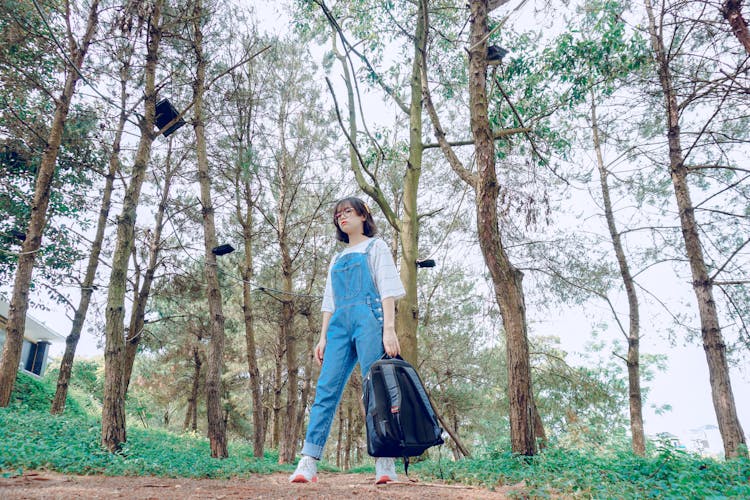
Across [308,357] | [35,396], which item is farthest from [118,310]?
[308,357]

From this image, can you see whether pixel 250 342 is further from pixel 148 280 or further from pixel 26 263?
pixel 26 263

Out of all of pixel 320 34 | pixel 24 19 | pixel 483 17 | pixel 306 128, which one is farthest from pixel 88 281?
pixel 483 17

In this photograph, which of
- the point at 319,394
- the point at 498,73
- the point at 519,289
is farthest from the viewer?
the point at 498,73

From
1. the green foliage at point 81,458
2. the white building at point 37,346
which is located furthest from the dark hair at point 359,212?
the white building at point 37,346

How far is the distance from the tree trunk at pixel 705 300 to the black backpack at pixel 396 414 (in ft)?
18.8

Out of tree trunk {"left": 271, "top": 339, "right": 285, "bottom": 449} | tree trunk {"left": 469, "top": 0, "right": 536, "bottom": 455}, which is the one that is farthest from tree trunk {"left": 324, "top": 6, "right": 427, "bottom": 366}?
tree trunk {"left": 271, "top": 339, "right": 285, "bottom": 449}

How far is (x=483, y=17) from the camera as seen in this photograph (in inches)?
223

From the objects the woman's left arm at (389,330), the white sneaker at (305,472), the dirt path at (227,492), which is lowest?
the dirt path at (227,492)

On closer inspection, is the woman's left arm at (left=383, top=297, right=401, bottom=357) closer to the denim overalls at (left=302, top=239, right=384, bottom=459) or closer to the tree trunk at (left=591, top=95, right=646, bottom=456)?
the denim overalls at (left=302, top=239, right=384, bottom=459)

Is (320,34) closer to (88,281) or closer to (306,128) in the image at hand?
(306,128)

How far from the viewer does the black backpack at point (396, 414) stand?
2904 millimetres

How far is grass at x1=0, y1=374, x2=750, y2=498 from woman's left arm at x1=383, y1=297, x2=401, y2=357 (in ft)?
4.30

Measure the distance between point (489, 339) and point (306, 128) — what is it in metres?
7.72

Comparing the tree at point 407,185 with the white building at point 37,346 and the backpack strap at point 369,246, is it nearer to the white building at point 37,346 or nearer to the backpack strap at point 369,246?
the backpack strap at point 369,246
